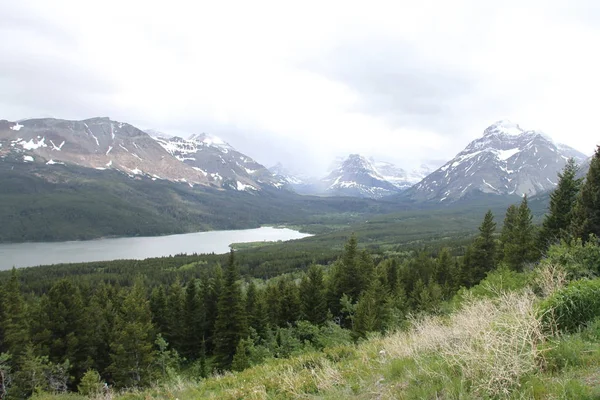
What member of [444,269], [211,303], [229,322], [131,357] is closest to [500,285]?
[229,322]

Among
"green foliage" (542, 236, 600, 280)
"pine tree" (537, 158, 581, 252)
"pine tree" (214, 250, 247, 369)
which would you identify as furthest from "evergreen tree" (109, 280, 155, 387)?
"pine tree" (537, 158, 581, 252)

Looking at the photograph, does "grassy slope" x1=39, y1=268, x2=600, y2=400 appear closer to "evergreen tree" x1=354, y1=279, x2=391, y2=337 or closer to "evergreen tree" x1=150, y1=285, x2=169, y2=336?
"evergreen tree" x1=354, y1=279, x2=391, y2=337

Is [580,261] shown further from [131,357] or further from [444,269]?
[444,269]

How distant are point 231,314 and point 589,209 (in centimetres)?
3169

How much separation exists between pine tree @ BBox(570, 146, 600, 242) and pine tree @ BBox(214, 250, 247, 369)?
96.1ft

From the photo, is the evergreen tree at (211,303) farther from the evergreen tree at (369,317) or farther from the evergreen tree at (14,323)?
the evergreen tree at (369,317)

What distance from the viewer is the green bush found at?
7496 millimetres

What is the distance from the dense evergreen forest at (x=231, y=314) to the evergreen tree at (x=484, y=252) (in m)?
0.12

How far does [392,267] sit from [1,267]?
145792 millimetres

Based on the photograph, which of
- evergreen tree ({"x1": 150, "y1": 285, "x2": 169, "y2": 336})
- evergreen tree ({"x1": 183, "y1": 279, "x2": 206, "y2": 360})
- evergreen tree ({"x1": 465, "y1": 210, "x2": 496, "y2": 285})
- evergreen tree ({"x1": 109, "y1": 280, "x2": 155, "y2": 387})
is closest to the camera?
evergreen tree ({"x1": 109, "y1": 280, "x2": 155, "y2": 387})

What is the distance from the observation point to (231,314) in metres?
34.3

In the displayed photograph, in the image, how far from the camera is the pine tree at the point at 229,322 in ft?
111

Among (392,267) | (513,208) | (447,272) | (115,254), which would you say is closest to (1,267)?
(115,254)

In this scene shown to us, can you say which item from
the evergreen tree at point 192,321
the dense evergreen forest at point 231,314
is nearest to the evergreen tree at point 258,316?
the dense evergreen forest at point 231,314
